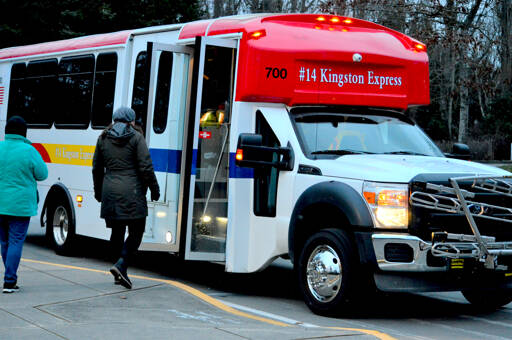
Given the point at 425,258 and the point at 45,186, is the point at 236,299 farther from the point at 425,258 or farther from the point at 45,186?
the point at 45,186

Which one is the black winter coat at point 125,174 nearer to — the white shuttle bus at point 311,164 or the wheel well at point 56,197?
the white shuttle bus at point 311,164

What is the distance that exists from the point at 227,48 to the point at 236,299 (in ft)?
9.06

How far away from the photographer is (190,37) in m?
9.80

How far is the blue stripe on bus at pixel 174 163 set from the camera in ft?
29.7

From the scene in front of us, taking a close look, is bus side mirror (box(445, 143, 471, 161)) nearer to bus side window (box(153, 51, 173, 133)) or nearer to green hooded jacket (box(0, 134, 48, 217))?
bus side window (box(153, 51, 173, 133))

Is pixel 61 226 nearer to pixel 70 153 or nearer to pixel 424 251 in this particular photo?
pixel 70 153

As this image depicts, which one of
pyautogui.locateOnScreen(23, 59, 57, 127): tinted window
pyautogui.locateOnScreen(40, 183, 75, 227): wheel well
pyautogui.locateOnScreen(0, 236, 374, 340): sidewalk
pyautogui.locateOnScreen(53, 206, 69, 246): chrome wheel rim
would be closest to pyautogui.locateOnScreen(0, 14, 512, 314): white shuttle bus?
pyautogui.locateOnScreen(40, 183, 75, 227): wheel well

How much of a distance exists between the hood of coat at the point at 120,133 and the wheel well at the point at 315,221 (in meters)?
1.97

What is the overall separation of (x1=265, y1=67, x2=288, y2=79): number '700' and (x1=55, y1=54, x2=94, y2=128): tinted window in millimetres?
3954

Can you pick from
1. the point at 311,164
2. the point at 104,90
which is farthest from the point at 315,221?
the point at 104,90

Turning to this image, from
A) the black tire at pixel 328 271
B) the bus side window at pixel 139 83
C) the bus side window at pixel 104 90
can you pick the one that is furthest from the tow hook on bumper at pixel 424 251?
the bus side window at pixel 104 90

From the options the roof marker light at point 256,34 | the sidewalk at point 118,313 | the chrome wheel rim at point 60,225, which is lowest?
the sidewalk at point 118,313

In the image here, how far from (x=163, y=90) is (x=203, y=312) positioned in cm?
334

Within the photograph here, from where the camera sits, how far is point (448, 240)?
7523 mm
